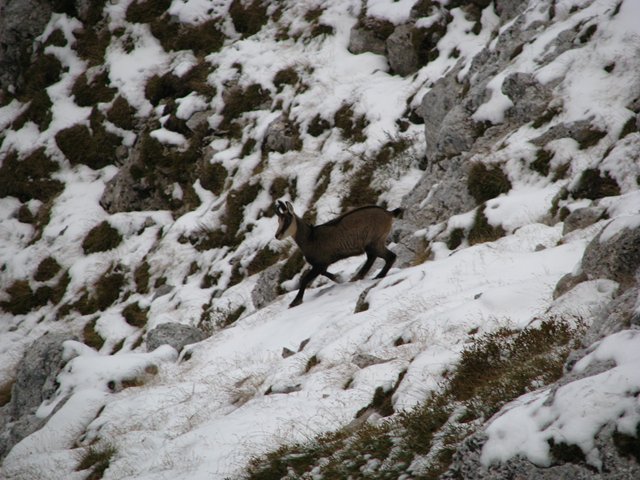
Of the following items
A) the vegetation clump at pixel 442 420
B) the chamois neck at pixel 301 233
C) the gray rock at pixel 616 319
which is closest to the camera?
the gray rock at pixel 616 319

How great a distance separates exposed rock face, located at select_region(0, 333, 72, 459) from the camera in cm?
1269

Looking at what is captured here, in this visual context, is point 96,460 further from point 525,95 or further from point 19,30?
point 19,30

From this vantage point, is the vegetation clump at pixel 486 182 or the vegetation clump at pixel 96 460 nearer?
the vegetation clump at pixel 96 460

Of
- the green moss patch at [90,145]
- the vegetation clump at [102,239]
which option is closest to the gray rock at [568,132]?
the vegetation clump at [102,239]

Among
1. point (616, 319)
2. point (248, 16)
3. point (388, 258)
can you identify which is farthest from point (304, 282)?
point (248, 16)

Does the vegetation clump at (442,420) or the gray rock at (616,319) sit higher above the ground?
the gray rock at (616,319)

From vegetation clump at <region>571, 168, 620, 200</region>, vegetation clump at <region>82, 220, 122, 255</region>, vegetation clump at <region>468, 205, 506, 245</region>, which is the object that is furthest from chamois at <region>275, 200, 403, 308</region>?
vegetation clump at <region>82, 220, 122, 255</region>

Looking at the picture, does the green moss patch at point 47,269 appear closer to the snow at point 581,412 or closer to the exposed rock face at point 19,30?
the exposed rock face at point 19,30

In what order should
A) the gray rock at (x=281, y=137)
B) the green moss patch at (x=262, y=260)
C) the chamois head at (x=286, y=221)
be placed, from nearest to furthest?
the chamois head at (x=286, y=221), the green moss patch at (x=262, y=260), the gray rock at (x=281, y=137)

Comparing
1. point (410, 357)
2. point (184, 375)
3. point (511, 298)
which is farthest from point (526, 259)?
point (184, 375)

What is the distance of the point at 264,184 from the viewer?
19.0 meters

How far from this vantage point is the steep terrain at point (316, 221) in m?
5.03

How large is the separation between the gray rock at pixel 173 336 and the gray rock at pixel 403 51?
39.0ft

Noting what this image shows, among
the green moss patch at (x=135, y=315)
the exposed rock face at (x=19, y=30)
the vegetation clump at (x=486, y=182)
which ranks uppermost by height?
the exposed rock face at (x=19, y=30)
